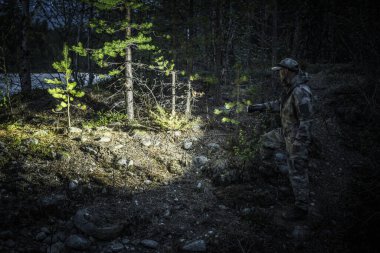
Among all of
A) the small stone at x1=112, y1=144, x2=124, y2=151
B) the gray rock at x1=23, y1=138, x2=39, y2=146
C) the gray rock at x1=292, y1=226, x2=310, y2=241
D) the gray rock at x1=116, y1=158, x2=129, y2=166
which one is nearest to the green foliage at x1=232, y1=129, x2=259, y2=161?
the gray rock at x1=292, y1=226, x2=310, y2=241

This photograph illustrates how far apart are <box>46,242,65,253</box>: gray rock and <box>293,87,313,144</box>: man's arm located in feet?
14.6

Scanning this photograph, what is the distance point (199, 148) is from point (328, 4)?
702 cm

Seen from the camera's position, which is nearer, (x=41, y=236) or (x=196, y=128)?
(x=41, y=236)

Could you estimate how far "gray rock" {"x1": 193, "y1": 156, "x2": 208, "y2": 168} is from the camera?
609cm

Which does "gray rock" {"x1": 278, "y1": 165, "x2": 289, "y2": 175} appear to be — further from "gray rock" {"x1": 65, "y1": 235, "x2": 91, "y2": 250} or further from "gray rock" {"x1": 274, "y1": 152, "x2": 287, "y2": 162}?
"gray rock" {"x1": 65, "y1": 235, "x2": 91, "y2": 250}

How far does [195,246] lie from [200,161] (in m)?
2.66

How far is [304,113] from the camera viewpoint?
454cm

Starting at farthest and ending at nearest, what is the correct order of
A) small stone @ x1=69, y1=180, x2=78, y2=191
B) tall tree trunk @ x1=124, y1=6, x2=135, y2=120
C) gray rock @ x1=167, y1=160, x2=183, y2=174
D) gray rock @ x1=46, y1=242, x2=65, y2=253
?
tall tree trunk @ x1=124, y1=6, x2=135, y2=120, gray rock @ x1=167, y1=160, x2=183, y2=174, small stone @ x1=69, y1=180, x2=78, y2=191, gray rock @ x1=46, y1=242, x2=65, y2=253

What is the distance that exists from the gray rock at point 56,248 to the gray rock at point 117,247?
2.31 feet

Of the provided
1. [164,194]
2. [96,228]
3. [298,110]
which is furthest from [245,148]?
[96,228]

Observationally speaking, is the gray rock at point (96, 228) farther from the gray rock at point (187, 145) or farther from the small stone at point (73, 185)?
the gray rock at point (187, 145)

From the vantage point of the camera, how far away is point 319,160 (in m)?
6.48

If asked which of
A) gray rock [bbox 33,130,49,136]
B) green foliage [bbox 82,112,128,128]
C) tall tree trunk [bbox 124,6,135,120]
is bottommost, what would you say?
gray rock [bbox 33,130,49,136]

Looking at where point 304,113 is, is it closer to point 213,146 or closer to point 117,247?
point 213,146
